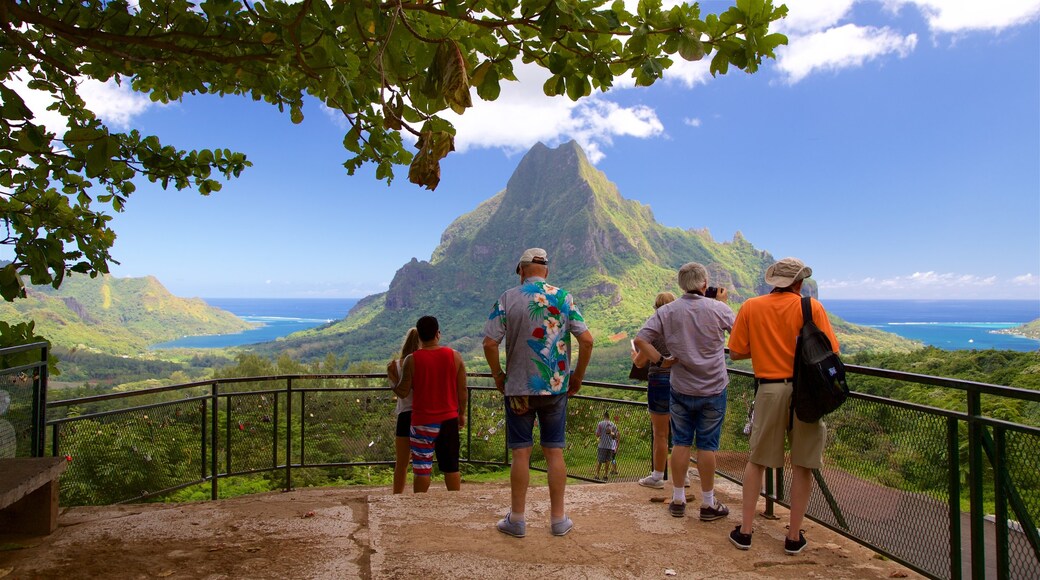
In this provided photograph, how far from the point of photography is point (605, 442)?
257 inches

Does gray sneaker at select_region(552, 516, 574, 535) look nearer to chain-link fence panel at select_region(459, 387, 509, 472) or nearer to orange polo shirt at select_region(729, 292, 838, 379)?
orange polo shirt at select_region(729, 292, 838, 379)

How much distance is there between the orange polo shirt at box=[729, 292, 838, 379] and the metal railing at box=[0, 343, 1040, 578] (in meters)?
0.55

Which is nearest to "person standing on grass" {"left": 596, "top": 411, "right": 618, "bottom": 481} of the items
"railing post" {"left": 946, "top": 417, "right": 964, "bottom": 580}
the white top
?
the white top

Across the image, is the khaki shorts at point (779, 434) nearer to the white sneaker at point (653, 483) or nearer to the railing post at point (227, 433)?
the white sneaker at point (653, 483)

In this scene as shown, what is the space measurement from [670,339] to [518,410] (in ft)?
3.79

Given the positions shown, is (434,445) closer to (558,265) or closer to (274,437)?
(274,437)

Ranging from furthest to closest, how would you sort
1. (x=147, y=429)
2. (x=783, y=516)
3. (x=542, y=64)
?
(x=147, y=429) < (x=783, y=516) < (x=542, y=64)

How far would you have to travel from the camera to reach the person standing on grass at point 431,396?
466 cm

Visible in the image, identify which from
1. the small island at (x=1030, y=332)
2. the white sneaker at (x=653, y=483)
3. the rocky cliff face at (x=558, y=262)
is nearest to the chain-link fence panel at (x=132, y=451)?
the white sneaker at (x=653, y=483)

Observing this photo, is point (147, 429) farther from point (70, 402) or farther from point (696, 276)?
point (696, 276)

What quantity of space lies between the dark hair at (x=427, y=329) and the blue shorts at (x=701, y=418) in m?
1.82

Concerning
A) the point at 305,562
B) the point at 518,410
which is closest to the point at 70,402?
the point at 305,562

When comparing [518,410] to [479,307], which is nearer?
[518,410]

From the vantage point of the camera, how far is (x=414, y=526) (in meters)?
3.93
